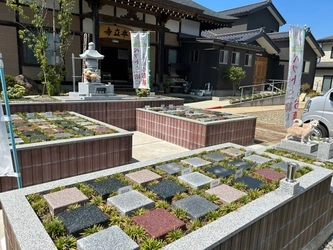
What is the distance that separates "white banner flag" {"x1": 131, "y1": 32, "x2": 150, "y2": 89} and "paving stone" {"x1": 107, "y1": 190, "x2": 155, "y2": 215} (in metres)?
7.52

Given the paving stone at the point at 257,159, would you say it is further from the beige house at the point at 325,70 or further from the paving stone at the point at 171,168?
the beige house at the point at 325,70

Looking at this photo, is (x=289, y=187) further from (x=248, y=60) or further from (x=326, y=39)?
(x=326, y=39)

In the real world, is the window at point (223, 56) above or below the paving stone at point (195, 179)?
above

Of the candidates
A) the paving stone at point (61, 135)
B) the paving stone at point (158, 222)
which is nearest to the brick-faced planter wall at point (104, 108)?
the paving stone at point (61, 135)

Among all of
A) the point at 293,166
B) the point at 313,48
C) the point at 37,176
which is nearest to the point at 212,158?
the point at 293,166

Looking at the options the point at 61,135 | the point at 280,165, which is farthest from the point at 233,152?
the point at 61,135

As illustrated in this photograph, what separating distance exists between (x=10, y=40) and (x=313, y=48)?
77.4ft

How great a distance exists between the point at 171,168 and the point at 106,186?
90 cm

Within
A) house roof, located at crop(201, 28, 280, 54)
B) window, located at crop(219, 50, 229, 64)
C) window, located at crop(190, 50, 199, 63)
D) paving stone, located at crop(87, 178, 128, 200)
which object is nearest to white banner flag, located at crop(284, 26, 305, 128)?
paving stone, located at crop(87, 178, 128, 200)

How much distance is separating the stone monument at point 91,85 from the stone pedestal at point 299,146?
5477 mm

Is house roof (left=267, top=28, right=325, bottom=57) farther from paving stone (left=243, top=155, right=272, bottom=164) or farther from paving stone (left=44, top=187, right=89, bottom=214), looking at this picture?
paving stone (left=44, top=187, right=89, bottom=214)

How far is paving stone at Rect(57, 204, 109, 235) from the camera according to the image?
193cm

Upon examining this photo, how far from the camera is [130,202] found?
91.0 inches

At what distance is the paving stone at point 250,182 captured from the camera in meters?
2.77
